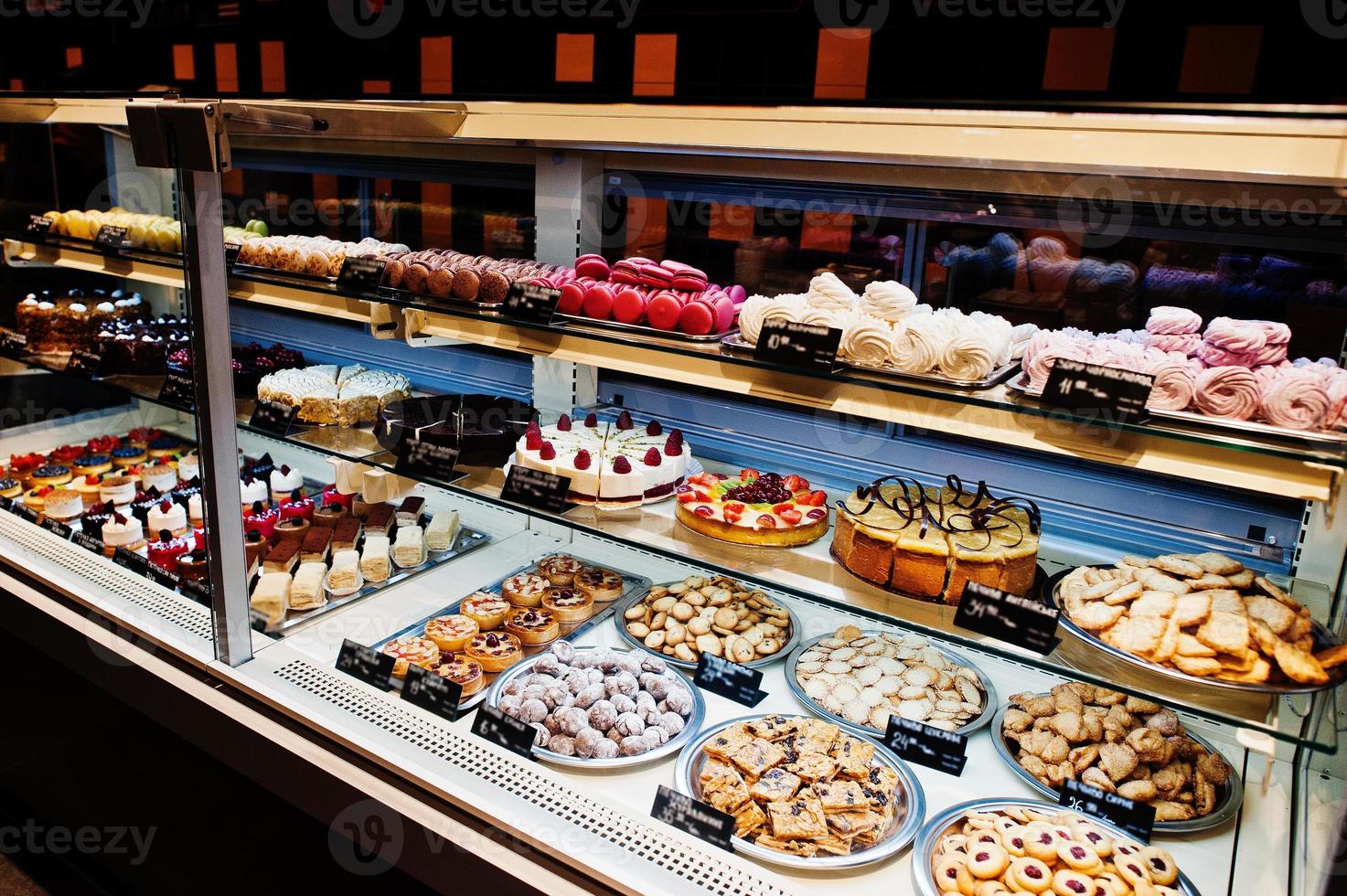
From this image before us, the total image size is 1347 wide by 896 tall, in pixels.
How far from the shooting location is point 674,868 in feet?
6.59

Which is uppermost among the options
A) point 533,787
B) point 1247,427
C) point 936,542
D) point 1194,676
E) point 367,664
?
point 1247,427

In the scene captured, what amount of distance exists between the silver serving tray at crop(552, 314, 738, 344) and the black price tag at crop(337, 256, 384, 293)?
0.65 meters

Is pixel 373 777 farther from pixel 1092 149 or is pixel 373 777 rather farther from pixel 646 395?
pixel 1092 149

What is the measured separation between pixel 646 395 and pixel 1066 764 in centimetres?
173

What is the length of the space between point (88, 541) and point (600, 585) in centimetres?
209

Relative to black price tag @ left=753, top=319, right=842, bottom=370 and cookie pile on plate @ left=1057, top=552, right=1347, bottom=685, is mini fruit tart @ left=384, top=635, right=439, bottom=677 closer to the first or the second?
black price tag @ left=753, top=319, right=842, bottom=370

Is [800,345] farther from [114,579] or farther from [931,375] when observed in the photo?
[114,579]

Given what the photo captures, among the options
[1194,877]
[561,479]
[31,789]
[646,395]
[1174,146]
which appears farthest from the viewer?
[31,789]

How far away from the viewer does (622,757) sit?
234 cm

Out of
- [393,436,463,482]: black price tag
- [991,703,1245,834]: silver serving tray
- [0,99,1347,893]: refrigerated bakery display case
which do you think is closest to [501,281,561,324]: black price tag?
[0,99,1347,893]: refrigerated bakery display case

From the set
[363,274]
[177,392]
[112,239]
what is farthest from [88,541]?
[363,274]

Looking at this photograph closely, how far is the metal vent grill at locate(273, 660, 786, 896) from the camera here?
6.54 feet

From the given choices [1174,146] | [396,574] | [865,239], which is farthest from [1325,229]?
[396,574]

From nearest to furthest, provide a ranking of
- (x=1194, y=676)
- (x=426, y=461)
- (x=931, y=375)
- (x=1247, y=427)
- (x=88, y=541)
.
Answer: (x=1247, y=427), (x=1194, y=676), (x=931, y=375), (x=426, y=461), (x=88, y=541)
